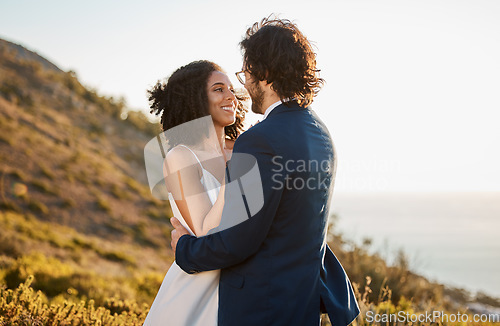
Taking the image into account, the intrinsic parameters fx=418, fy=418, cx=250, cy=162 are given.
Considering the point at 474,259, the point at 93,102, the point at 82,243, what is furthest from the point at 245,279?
the point at 93,102

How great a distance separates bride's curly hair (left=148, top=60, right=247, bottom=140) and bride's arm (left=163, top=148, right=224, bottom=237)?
0.45 m

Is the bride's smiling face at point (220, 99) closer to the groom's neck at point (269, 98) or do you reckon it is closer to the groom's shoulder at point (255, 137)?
the groom's neck at point (269, 98)

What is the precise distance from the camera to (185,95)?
2.74m

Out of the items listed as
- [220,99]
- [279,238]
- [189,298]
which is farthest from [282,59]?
[189,298]

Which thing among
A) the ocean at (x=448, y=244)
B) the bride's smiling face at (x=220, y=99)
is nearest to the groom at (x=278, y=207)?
the bride's smiling face at (x=220, y=99)

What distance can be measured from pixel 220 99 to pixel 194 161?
2.04ft

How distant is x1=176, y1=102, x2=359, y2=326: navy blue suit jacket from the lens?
5.49 feet

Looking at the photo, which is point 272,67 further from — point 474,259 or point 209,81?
point 474,259

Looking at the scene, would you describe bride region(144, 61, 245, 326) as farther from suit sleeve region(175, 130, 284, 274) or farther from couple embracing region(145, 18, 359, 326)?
suit sleeve region(175, 130, 284, 274)

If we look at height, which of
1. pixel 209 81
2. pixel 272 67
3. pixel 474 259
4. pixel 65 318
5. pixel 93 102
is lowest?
pixel 474 259

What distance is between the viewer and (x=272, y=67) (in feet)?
5.99

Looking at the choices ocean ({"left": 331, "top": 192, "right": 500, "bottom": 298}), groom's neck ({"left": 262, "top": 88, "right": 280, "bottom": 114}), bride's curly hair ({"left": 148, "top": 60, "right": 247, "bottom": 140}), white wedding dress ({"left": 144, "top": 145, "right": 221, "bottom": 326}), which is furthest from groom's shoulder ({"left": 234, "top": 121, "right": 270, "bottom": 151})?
ocean ({"left": 331, "top": 192, "right": 500, "bottom": 298})

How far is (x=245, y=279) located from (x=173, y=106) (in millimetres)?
1391

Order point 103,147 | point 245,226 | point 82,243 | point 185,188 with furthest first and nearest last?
1. point 103,147
2. point 82,243
3. point 185,188
4. point 245,226
